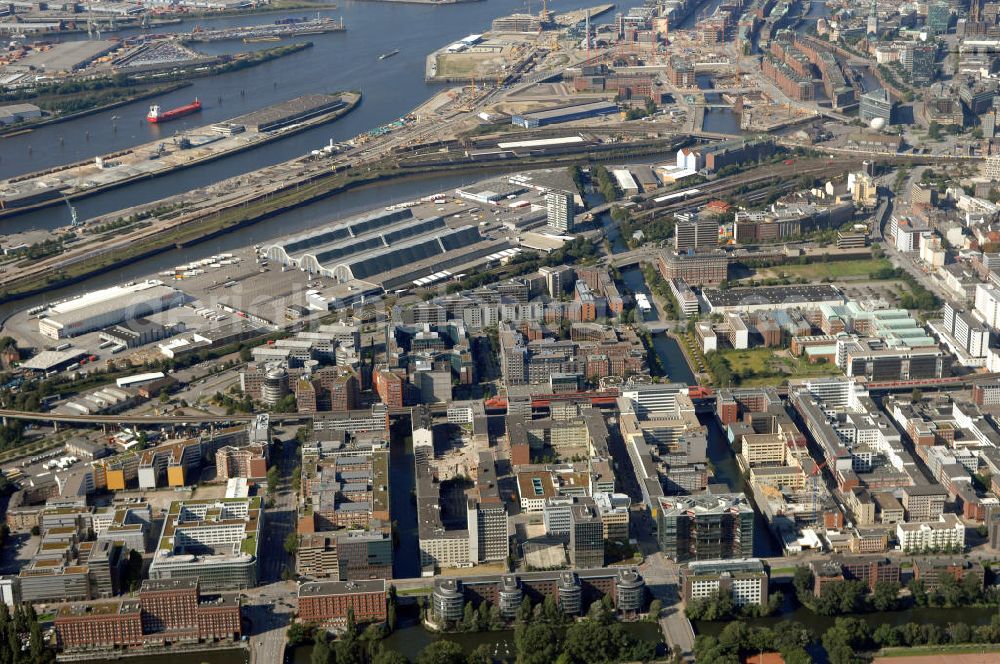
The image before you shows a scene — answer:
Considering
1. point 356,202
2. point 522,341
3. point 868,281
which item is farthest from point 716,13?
point 522,341

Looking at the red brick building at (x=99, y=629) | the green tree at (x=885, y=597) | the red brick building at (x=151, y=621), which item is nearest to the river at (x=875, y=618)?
the green tree at (x=885, y=597)

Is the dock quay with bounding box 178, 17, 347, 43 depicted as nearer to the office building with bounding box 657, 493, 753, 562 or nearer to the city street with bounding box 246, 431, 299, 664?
the city street with bounding box 246, 431, 299, 664

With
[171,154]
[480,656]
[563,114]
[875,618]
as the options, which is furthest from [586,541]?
[563,114]

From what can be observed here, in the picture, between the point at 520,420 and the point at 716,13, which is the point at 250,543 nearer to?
the point at 520,420

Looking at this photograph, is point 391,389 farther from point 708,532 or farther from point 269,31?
point 269,31

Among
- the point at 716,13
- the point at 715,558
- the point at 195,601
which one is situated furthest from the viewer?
the point at 716,13

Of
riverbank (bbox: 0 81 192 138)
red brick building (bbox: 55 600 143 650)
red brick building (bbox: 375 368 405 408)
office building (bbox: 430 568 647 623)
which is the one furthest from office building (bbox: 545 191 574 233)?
riverbank (bbox: 0 81 192 138)
